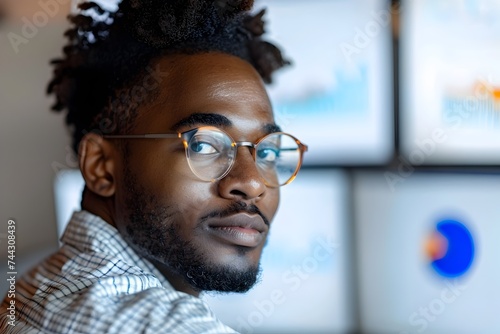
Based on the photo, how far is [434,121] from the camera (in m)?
2.17

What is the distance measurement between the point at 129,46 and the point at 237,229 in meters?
0.40

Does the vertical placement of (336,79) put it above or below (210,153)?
above

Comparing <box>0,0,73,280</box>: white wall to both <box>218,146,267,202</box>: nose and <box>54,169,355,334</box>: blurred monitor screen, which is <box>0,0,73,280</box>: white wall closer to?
<box>54,169,355,334</box>: blurred monitor screen

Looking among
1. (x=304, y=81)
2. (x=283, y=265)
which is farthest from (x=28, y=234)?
(x=304, y=81)

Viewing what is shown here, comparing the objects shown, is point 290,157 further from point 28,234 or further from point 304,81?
point 28,234

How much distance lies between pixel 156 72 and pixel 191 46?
0.24 ft

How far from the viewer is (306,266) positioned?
224cm

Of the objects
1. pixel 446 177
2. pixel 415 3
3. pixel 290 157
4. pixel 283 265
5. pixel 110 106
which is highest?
pixel 415 3

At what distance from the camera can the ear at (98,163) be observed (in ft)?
3.92

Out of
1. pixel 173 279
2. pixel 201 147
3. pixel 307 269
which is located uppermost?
pixel 201 147

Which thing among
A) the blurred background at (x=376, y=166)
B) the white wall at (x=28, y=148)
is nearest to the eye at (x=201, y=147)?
the blurred background at (x=376, y=166)

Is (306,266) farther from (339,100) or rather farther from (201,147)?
(201,147)

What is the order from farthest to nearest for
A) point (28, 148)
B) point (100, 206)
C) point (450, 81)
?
1. point (28, 148)
2. point (450, 81)
3. point (100, 206)

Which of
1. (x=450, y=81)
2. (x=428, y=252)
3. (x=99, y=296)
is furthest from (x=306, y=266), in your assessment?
(x=99, y=296)
